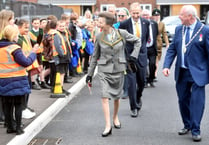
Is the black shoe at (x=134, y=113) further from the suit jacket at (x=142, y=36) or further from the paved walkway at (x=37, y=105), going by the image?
the paved walkway at (x=37, y=105)

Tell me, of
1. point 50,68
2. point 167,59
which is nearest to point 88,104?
point 50,68

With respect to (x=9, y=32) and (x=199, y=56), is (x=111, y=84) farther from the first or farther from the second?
(x=9, y=32)

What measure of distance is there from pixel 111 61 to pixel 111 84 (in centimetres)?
36

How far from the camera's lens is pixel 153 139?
6820 millimetres

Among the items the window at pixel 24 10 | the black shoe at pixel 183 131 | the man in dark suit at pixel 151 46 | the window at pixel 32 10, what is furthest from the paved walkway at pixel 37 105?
the window at pixel 32 10

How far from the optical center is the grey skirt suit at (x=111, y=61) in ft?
23.3

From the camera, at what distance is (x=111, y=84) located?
7.18m

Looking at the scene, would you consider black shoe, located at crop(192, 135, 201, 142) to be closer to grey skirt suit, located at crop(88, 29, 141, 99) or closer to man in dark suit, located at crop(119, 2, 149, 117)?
grey skirt suit, located at crop(88, 29, 141, 99)

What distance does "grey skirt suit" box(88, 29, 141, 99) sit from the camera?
7105 mm

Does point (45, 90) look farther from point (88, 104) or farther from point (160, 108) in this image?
point (160, 108)

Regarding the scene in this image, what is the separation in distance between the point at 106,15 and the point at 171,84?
595cm

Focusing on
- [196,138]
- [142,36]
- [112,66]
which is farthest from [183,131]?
[142,36]

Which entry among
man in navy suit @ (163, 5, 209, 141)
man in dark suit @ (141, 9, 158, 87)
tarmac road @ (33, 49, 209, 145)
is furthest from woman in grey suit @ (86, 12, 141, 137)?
man in dark suit @ (141, 9, 158, 87)

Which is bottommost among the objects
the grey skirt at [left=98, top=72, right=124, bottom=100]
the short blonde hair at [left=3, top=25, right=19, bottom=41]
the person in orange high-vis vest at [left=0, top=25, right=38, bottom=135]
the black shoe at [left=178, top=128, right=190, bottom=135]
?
the black shoe at [left=178, top=128, right=190, bottom=135]
